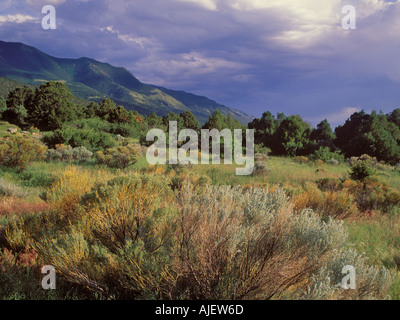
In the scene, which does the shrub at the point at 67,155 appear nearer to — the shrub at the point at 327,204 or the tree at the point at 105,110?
the shrub at the point at 327,204

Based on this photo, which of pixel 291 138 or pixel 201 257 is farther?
pixel 291 138

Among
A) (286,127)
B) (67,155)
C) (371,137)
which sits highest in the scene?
(286,127)

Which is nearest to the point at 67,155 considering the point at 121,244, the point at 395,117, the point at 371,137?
the point at 121,244

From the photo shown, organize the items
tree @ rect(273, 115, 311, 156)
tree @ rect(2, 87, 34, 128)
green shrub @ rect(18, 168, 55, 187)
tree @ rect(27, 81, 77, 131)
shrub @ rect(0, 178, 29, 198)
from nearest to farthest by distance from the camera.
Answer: shrub @ rect(0, 178, 29, 198), green shrub @ rect(18, 168, 55, 187), tree @ rect(273, 115, 311, 156), tree @ rect(27, 81, 77, 131), tree @ rect(2, 87, 34, 128)

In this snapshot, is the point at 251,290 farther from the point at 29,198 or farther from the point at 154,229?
the point at 29,198

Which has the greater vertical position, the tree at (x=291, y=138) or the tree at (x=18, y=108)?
the tree at (x=18, y=108)

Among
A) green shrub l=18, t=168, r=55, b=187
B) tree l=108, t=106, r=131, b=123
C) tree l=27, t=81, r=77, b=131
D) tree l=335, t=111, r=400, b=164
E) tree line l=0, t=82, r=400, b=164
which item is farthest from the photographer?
tree l=108, t=106, r=131, b=123

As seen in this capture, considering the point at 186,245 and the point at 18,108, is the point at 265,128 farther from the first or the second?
the point at 186,245

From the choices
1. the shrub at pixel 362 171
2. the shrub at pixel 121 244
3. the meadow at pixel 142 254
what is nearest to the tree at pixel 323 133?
the shrub at pixel 362 171

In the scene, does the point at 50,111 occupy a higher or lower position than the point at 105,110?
lower

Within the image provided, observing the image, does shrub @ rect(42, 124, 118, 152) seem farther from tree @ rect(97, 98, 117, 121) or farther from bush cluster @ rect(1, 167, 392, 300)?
tree @ rect(97, 98, 117, 121)

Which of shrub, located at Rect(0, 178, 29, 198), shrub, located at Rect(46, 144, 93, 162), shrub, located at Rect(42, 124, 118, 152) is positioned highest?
shrub, located at Rect(42, 124, 118, 152)

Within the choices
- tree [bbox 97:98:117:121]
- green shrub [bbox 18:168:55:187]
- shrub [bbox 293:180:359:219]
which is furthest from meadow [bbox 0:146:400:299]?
tree [bbox 97:98:117:121]

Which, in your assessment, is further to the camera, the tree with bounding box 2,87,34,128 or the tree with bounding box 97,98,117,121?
the tree with bounding box 97,98,117,121
